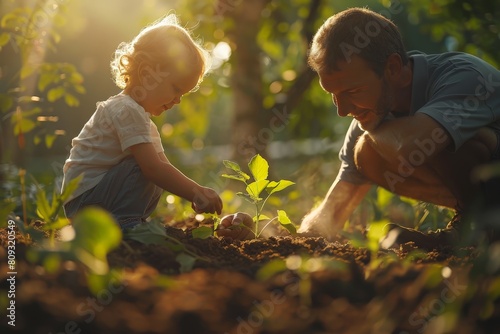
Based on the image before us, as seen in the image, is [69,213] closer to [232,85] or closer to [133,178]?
[133,178]

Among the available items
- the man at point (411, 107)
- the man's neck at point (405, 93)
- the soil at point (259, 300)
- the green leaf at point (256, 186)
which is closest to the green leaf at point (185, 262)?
the soil at point (259, 300)

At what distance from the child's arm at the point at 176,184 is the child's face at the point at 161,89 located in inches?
10.1

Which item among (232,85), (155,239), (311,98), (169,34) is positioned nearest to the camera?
(155,239)

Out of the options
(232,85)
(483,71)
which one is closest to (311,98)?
(232,85)

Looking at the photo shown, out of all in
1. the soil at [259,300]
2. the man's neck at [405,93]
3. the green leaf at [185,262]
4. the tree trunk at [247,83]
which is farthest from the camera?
the tree trunk at [247,83]

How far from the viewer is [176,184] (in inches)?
91.7

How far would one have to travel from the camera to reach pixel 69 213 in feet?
8.37

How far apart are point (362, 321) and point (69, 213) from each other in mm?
1697

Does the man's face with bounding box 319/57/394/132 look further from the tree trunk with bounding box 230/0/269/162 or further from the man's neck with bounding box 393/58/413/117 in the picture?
the tree trunk with bounding box 230/0/269/162

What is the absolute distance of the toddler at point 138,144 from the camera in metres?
2.35

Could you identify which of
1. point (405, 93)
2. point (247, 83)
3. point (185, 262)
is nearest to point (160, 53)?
point (405, 93)

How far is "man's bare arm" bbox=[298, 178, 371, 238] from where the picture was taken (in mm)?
2830

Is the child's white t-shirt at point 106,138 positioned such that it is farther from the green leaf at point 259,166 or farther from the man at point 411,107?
the man at point 411,107

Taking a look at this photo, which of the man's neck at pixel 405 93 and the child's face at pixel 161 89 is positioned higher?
the child's face at pixel 161 89
